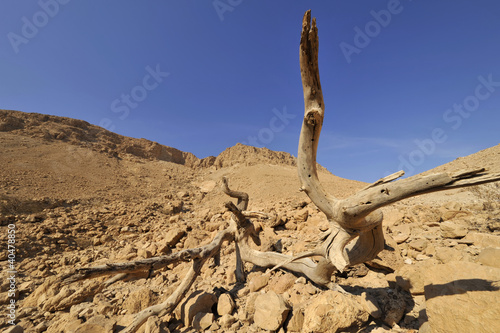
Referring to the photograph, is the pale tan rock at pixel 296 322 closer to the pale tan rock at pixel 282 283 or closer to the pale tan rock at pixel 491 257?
the pale tan rock at pixel 282 283

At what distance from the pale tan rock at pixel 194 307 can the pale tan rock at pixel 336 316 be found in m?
1.36

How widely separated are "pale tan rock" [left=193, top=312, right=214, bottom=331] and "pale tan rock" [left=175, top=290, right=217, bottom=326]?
8 centimetres

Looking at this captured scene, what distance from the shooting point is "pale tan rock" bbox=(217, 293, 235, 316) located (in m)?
2.71

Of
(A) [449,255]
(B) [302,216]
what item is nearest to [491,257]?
(A) [449,255]

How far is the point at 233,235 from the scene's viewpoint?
14.7ft

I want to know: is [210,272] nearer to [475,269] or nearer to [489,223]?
[475,269]

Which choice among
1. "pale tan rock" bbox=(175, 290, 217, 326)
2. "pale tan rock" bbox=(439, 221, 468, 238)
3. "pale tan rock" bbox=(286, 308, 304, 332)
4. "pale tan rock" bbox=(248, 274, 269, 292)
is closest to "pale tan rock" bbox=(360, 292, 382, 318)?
"pale tan rock" bbox=(286, 308, 304, 332)

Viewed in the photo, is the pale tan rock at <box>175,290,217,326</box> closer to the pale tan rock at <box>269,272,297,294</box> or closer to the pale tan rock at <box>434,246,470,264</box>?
the pale tan rock at <box>269,272,297,294</box>

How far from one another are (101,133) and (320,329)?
3291 centimetres

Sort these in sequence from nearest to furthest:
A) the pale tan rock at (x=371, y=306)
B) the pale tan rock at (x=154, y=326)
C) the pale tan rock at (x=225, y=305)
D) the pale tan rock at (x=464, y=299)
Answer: the pale tan rock at (x=464, y=299) → the pale tan rock at (x=371, y=306) → the pale tan rock at (x=154, y=326) → the pale tan rock at (x=225, y=305)

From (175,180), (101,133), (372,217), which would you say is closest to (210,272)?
(372,217)

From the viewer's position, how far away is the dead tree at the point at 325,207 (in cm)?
187

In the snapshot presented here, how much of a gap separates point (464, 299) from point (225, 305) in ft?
8.06

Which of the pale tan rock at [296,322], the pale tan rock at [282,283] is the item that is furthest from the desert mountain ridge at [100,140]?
the pale tan rock at [296,322]
